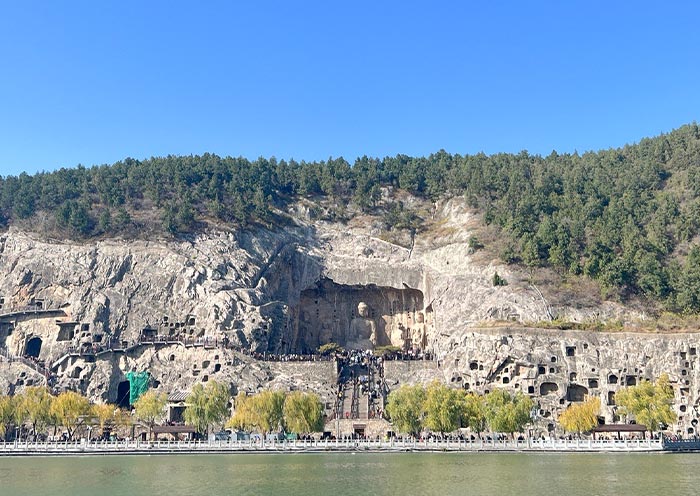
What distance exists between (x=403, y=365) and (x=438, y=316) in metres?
11.9

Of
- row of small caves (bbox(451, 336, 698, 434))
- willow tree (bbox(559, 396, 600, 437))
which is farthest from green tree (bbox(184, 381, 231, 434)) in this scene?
willow tree (bbox(559, 396, 600, 437))

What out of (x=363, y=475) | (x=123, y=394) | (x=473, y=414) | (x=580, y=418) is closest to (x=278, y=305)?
(x=123, y=394)

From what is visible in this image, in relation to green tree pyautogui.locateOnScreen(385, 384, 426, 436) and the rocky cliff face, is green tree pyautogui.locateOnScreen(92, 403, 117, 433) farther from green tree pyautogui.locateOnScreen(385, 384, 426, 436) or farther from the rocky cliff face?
green tree pyautogui.locateOnScreen(385, 384, 426, 436)

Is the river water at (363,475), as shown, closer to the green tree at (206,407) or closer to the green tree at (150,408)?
the green tree at (206,407)

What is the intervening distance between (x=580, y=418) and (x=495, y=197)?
45.4 m

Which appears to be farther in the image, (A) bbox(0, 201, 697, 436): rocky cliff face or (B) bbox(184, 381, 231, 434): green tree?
(A) bbox(0, 201, 697, 436): rocky cliff face

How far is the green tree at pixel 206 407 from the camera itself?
225 feet

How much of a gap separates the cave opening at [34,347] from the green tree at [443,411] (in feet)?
152

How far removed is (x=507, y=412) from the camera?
6419cm

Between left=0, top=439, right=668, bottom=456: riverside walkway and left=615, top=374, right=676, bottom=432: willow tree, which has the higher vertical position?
left=615, top=374, right=676, bottom=432: willow tree

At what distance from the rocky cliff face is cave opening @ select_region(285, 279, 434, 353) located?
0.17m

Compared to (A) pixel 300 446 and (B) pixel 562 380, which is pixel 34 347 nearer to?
(A) pixel 300 446

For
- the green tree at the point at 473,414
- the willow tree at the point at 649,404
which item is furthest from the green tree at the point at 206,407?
the willow tree at the point at 649,404

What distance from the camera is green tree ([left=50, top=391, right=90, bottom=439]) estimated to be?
69.9 metres
